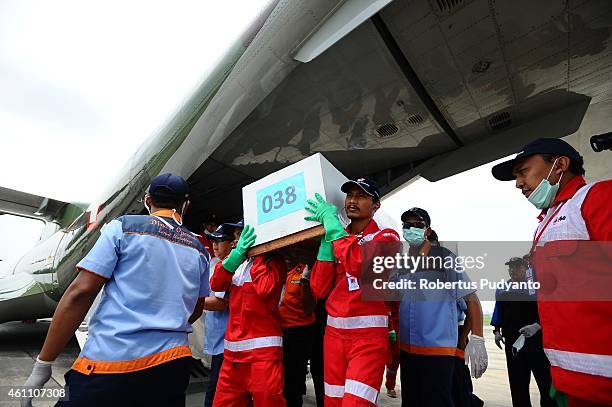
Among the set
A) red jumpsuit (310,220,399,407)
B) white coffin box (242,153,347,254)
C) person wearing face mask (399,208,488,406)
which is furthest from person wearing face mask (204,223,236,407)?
person wearing face mask (399,208,488,406)

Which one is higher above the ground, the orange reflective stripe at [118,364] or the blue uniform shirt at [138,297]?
the blue uniform shirt at [138,297]

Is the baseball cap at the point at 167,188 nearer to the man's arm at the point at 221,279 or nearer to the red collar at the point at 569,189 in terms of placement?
the man's arm at the point at 221,279

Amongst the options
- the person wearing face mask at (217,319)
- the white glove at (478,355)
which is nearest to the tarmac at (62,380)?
the person wearing face mask at (217,319)

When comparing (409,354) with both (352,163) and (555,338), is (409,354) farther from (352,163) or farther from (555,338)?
(352,163)

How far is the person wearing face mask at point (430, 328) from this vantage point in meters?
2.68

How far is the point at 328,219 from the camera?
212 centimetres

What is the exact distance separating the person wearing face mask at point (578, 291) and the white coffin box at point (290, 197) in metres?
1.16

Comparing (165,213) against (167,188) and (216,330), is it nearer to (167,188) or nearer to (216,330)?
(167,188)

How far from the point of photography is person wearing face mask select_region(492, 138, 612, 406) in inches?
50.3

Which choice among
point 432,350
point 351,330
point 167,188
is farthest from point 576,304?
point 167,188

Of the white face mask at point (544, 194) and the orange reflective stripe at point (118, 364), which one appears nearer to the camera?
the orange reflective stripe at point (118, 364)

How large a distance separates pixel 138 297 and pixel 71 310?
0.91ft

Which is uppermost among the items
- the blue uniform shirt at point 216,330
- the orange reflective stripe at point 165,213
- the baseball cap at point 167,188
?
the baseball cap at point 167,188

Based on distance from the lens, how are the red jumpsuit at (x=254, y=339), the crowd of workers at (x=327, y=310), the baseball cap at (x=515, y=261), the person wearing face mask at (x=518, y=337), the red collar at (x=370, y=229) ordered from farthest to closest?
the baseball cap at (x=515, y=261)
the person wearing face mask at (x=518, y=337)
the red collar at (x=370, y=229)
the red jumpsuit at (x=254, y=339)
the crowd of workers at (x=327, y=310)
